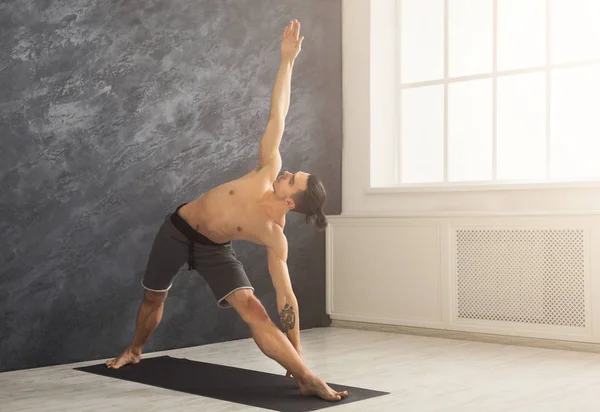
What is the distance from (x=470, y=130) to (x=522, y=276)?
42.1 inches

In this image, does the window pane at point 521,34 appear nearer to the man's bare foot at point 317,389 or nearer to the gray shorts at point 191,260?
the gray shorts at point 191,260

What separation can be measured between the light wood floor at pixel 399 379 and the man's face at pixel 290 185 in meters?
0.86

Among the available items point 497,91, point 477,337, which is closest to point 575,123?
point 497,91

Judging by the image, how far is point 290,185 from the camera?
326cm

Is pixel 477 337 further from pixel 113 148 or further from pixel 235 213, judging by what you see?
pixel 113 148

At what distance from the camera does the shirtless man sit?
3178 millimetres

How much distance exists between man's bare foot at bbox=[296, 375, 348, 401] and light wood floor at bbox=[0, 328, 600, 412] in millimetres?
92

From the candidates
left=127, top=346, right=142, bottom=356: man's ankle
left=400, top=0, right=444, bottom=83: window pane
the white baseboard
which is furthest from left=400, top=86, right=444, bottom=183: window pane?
left=127, top=346, right=142, bottom=356: man's ankle

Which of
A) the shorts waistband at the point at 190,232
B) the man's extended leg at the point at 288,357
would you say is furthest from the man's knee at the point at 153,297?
the man's extended leg at the point at 288,357

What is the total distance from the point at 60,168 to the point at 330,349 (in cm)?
178

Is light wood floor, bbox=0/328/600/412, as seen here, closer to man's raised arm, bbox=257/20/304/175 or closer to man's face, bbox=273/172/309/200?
man's face, bbox=273/172/309/200

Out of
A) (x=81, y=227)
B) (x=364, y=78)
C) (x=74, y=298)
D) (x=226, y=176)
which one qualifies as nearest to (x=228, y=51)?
(x=226, y=176)

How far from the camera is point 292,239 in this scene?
537 centimetres

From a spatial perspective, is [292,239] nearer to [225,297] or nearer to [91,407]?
[225,297]
